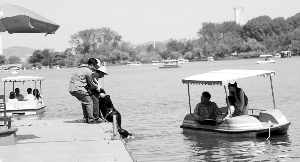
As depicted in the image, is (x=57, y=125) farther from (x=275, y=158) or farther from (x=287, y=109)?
(x=287, y=109)

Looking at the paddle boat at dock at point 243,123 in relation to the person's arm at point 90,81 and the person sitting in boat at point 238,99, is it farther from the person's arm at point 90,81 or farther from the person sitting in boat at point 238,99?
the person's arm at point 90,81

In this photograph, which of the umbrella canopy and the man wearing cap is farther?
the man wearing cap

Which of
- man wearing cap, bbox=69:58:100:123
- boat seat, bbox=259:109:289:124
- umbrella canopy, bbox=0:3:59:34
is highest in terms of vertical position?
umbrella canopy, bbox=0:3:59:34

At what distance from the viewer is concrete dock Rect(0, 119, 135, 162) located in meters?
11.4

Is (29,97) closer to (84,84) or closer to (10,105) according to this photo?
(10,105)

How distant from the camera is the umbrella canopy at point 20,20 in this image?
500 inches

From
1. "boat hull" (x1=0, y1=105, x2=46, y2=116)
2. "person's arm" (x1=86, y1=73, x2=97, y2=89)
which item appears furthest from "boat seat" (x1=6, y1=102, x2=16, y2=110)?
"person's arm" (x1=86, y1=73, x2=97, y2=89)

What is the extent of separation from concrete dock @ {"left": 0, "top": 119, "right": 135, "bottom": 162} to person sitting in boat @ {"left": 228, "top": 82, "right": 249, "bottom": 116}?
3.82m

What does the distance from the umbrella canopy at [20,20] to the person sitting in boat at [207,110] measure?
642 centimetres

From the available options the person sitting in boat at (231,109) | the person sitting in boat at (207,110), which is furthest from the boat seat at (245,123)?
the person sitting in boat at (207,110)

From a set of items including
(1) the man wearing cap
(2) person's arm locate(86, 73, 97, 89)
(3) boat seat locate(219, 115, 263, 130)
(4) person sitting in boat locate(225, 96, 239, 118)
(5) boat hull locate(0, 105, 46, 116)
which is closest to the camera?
(1) the man wearing cap

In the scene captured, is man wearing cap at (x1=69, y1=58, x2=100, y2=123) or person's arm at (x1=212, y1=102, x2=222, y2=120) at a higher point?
man wearing cap at (x1=69, y1=58, x2=100, y2=123)

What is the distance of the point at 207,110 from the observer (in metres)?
18.4

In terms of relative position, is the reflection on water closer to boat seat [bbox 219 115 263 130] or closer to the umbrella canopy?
boat seat [bbox 219 115 263 130]
